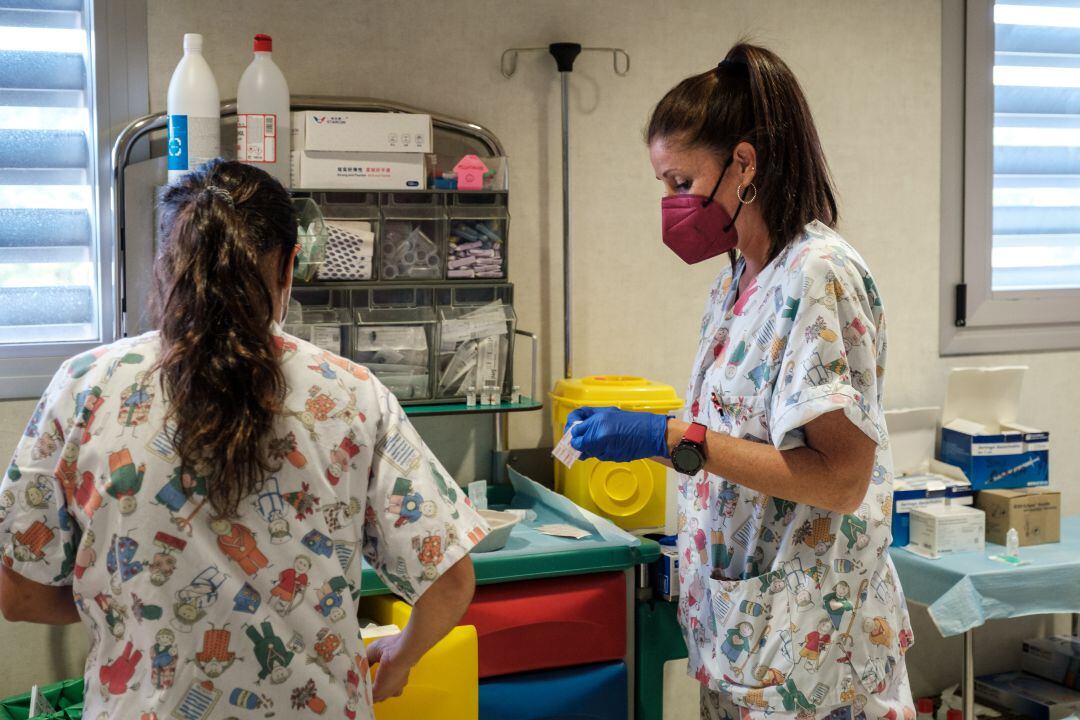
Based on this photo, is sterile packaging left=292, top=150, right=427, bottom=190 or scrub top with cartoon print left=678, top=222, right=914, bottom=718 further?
sterile packaging left=292, top=150, right=427, bottom=190

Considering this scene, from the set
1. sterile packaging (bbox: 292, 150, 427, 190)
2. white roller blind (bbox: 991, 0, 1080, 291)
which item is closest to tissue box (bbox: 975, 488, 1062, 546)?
white roller blind (bbox: 991, 0, 1080, 291)

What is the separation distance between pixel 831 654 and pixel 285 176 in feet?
4.95

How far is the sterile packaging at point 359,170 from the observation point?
2357mm

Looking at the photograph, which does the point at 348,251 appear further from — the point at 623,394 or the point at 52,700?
the point at 52,700

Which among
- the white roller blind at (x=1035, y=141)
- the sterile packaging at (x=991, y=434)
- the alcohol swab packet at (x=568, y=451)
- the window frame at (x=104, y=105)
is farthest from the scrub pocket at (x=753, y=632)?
the white roller blind at (x=1035, y=141)

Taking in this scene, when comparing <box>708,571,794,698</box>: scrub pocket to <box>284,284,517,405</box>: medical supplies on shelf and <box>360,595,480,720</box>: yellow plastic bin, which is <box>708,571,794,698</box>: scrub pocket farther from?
<box>284,284,517,405</box>: medical supplies on shelf

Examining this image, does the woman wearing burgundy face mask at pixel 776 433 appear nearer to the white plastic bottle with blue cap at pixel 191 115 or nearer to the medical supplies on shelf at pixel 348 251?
the medical supplies on shelf at pixel 348 251

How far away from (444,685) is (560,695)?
33 cm

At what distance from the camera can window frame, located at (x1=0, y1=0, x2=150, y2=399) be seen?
2.43m

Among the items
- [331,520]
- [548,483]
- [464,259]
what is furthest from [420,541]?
[548,483]

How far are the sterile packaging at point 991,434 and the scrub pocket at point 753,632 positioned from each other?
1.67m

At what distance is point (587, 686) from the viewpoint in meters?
2.16

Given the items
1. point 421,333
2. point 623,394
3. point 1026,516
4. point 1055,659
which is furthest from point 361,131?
point 1055,659

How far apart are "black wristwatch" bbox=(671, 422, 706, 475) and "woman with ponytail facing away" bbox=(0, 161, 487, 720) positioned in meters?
0.53
